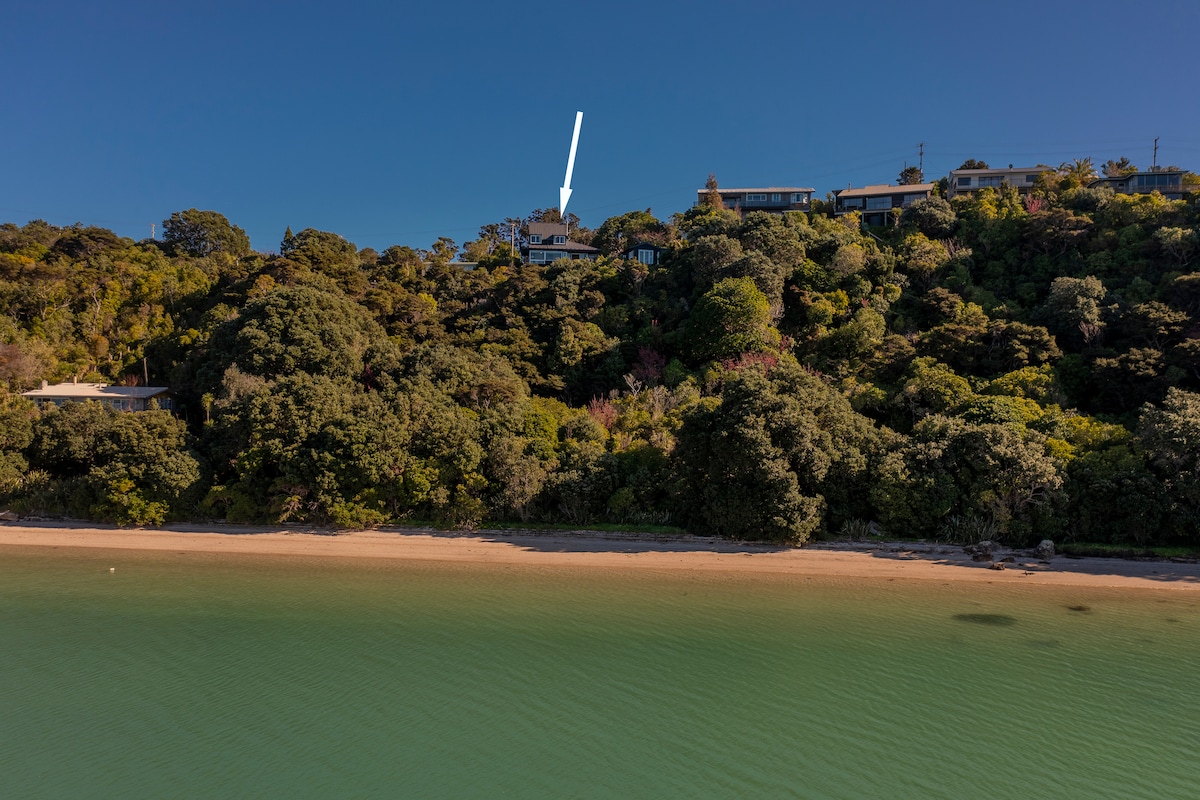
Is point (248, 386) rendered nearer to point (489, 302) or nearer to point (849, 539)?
point (489, 302)

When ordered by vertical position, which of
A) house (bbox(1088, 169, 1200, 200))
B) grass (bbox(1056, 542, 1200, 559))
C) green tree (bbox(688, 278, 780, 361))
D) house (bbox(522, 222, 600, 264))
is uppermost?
house (bbox(1088, 169, 1200, 200))

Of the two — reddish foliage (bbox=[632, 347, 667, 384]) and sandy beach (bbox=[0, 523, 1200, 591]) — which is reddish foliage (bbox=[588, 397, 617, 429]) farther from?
sandy beach (bbox=[0, 523, 1200, 591])

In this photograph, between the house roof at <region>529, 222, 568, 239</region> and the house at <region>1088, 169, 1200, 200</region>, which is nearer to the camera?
the house at <region>1088, 169, 1200, 200</region>

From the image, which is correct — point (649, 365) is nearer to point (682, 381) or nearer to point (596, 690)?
point (682, 381)

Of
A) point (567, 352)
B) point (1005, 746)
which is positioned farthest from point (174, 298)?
point (1005, 746)

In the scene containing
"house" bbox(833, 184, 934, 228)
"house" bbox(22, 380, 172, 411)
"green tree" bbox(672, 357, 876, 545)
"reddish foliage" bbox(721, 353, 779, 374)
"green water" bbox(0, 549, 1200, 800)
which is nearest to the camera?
"green water" bbox(0, 549, 1200, 800)

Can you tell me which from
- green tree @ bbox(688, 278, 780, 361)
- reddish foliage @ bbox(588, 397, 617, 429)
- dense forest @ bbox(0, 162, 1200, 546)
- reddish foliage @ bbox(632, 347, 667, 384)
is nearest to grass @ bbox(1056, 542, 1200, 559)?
dense forest @ bbox(0, 162, 1200, 546)

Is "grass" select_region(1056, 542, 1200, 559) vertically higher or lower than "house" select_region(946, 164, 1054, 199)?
lower
